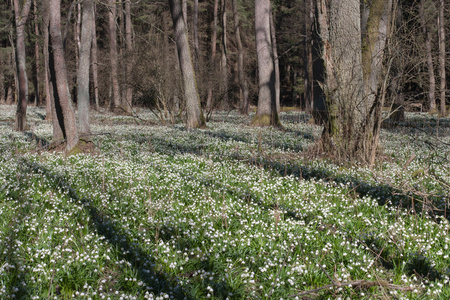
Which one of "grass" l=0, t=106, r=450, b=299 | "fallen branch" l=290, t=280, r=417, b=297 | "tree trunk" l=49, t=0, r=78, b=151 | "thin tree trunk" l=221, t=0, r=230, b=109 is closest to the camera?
"fallen branch" l=290, t=280, r=417, b=297

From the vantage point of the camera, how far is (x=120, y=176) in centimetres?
696

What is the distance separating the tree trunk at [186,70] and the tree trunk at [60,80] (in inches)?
254

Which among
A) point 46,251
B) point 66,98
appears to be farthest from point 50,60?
point 46,251

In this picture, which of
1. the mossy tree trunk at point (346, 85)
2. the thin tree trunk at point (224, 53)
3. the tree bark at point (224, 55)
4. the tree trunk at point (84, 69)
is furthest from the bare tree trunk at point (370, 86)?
the thin tree trunk at point (224, 53)

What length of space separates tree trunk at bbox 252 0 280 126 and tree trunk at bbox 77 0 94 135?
7.78 metres

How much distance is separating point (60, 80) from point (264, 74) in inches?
409

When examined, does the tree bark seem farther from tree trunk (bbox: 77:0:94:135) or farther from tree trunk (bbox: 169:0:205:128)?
tree trunk (bbox: 77:0:94:135)

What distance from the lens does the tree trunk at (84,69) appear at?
12.0 meters

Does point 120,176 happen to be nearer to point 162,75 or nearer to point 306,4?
point 162,75

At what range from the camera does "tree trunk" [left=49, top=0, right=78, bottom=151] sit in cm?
930

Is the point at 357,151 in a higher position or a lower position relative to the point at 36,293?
higher

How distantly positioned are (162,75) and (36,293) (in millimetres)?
17300

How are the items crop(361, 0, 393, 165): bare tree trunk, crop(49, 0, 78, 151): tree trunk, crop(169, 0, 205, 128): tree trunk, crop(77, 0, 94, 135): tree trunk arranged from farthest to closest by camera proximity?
crop(169, 0, 205, 128): tree trunk → crop(77, 0, 94, 135): tree trunk → crop(49, 0, 78, 151): tree trunk → crop(361, 0, 393, 165): bare tree trunk

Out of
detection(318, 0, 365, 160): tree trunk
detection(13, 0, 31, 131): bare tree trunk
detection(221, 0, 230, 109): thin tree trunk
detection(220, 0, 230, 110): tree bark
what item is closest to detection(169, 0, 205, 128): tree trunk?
detection(13, 0, 31, 131): bare tree trunk
